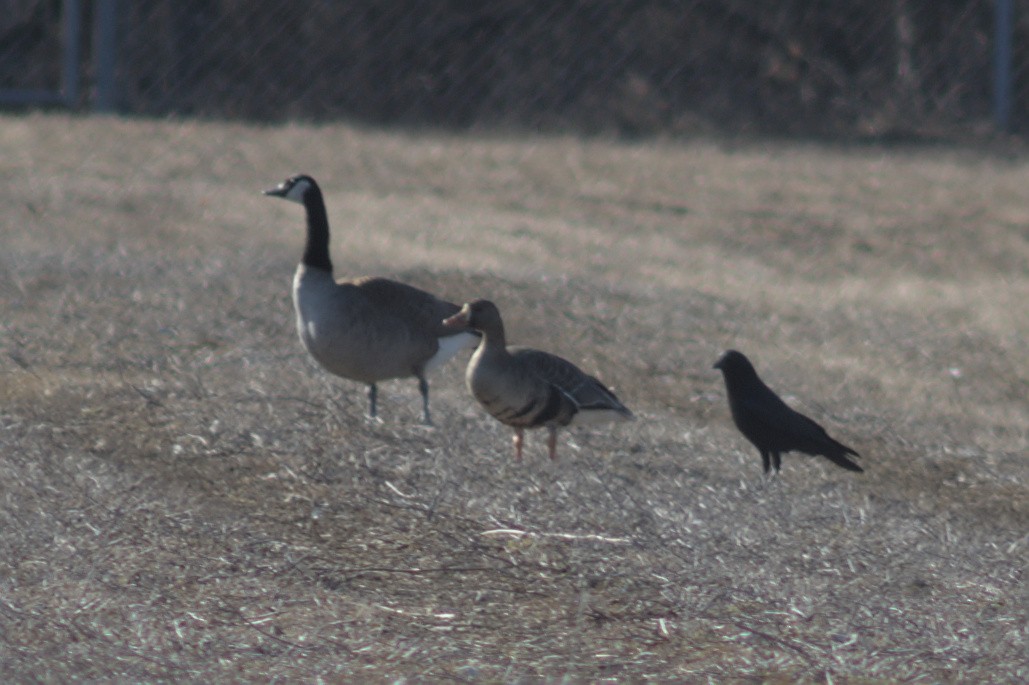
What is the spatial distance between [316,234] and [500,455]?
62.4 inches

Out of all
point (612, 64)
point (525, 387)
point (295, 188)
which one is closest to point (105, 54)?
point (612, 64)

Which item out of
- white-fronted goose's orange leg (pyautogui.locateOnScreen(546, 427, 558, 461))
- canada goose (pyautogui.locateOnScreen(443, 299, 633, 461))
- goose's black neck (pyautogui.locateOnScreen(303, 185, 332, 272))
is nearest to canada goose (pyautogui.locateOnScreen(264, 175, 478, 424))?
goose's black neck (pyautogui.locateOnScreen(303, 185, 332, 272))

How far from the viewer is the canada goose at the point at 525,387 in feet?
24.1

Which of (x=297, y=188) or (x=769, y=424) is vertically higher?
(x=297, y=188)

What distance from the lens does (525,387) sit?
7.32 m

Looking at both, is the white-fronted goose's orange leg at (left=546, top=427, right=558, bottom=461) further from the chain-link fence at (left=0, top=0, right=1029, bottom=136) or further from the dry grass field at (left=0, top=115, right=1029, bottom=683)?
the chain-link fence at (left=0, top=0, right=1029, bottom=136)

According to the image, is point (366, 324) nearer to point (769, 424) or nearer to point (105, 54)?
point (769, 424)

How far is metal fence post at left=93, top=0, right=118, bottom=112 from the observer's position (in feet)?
53.0

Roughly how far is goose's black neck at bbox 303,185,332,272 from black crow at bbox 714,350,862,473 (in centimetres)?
207

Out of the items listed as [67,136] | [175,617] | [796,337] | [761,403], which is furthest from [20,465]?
[67,136]

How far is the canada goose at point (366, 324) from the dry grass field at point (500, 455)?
0.95 feet

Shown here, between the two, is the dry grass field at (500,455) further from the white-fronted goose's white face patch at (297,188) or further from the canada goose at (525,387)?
the white-fronted goose's white face patch at (297,188)

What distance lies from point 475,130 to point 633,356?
8128 mm

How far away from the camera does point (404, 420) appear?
8.20 meters
